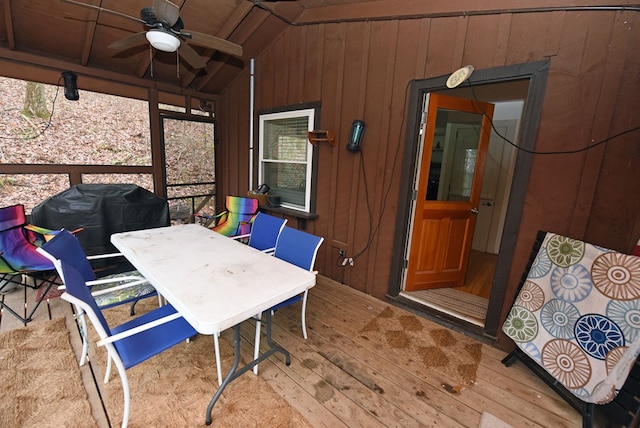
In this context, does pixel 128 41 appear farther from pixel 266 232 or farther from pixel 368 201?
pixel 368 201

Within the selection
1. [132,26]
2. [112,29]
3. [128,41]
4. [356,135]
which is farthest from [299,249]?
[112,29]

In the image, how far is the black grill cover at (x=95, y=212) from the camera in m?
2.87

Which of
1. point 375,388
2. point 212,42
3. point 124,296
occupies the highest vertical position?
point 212,42

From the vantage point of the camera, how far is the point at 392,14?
2.46 meters

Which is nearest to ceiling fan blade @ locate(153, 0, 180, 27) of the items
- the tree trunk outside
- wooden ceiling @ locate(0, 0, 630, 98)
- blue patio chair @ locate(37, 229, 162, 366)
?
wooden ceiling @ locate(0, 0, 630, 98)

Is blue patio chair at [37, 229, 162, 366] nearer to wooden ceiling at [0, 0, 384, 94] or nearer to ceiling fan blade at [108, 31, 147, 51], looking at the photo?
ceiling fan blade at [108, 31, 147, 51]

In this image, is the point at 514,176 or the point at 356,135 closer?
the point at 514,176

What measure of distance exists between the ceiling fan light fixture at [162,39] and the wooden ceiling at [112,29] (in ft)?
3.44

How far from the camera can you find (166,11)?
70.1 inches

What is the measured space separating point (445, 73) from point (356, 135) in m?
0.92

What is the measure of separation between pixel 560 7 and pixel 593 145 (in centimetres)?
93

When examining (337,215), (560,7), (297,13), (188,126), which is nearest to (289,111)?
(297,13)

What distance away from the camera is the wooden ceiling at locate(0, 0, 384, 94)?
104 inches

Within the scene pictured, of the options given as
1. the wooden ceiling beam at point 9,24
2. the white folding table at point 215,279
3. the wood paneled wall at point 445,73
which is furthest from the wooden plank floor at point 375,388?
the wooden ceiling beam at point 9,24
